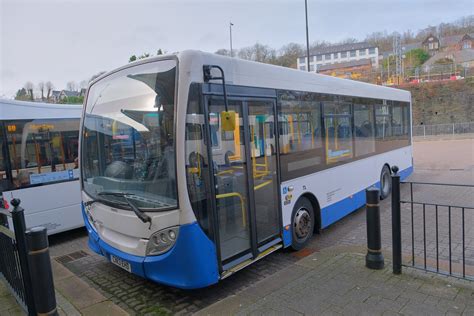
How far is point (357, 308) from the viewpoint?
3.41m

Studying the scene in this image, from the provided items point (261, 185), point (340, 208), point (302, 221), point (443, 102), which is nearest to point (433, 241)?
point (340, 208)

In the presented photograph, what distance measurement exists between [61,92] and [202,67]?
2227 inches

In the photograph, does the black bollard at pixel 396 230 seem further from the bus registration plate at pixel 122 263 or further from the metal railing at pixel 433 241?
the bus registration plate at pixel 122 263

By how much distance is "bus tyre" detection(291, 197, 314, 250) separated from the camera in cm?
518

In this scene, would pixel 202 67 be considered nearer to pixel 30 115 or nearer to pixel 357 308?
pixel 357 308

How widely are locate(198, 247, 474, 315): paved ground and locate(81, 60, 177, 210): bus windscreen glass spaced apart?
1454 millimetres

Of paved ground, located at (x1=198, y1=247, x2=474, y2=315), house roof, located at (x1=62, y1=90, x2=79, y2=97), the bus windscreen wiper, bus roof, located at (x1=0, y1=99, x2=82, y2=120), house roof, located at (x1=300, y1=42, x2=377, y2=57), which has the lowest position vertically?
paved ground, located at (x1=198, y1=247, x2=474, y2=315)

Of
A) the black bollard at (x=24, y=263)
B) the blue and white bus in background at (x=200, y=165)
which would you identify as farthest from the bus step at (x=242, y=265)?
the black bollard at (x=24, y=263)

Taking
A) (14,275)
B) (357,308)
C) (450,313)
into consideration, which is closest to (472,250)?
(450,313)

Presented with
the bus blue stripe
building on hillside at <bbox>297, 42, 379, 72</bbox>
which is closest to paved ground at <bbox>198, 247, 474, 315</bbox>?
the bus blue stripe

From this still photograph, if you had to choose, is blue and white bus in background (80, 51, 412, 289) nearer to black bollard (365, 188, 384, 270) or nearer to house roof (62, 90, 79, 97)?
black bollard (365, 188, 384, 270)

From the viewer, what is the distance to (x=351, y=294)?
3.71 meters

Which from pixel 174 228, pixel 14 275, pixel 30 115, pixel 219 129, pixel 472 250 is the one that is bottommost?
pixel 472 250

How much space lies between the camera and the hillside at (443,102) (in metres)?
39.1
